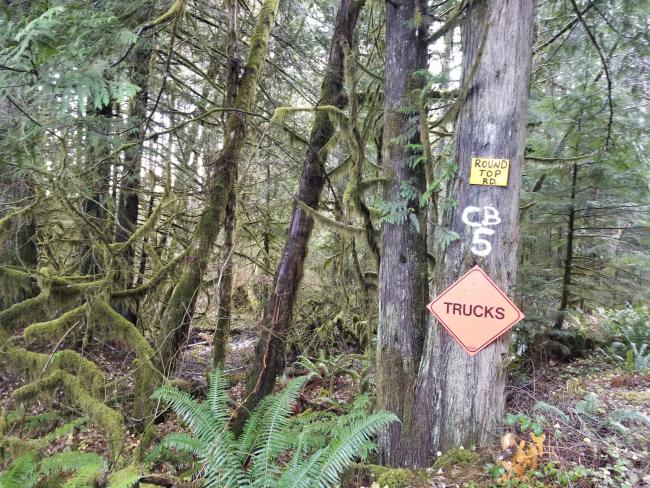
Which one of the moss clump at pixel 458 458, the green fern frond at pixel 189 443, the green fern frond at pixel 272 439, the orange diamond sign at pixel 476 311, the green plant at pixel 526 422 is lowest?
the green fern frond at pixel 189 443

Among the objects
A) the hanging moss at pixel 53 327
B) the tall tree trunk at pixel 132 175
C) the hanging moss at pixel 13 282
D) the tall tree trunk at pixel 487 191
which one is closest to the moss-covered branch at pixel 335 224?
the tall tree trunk at pixel 487 191

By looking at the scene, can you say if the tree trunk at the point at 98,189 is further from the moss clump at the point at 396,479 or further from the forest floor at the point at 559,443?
the moss clump at the point at 396,479

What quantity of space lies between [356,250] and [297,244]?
0.73 meters

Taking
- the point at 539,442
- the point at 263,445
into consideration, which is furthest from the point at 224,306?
the point at 539,442

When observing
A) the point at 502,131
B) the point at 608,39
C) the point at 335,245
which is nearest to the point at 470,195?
the point at 502,131

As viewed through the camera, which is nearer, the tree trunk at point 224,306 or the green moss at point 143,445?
the green moss at point 143,445

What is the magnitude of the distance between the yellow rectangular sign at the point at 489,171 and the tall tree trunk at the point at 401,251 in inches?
20.4

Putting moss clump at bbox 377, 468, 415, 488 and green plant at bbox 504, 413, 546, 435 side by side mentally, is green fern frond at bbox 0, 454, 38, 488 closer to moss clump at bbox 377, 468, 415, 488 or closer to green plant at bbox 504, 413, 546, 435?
moss clump at bbox 377, 468, 415, 488

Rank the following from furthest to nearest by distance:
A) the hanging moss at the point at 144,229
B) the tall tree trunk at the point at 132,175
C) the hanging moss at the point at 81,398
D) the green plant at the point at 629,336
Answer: the tall tree trunk at the point at 132,175, the hanging moss at the point at 144,229, the green plant at the point at 629,336, the hanging moss at the point at 81,398

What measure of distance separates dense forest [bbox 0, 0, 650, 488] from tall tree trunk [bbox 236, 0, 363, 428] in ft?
0.11

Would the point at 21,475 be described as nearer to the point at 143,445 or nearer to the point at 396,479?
the point at 143,445

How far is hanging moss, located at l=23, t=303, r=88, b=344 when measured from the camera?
4219 mm

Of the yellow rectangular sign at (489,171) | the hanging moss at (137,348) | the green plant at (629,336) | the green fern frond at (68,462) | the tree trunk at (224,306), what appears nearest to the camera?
the yellow rectangular sign at (489,171)

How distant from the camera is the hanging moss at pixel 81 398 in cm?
364
